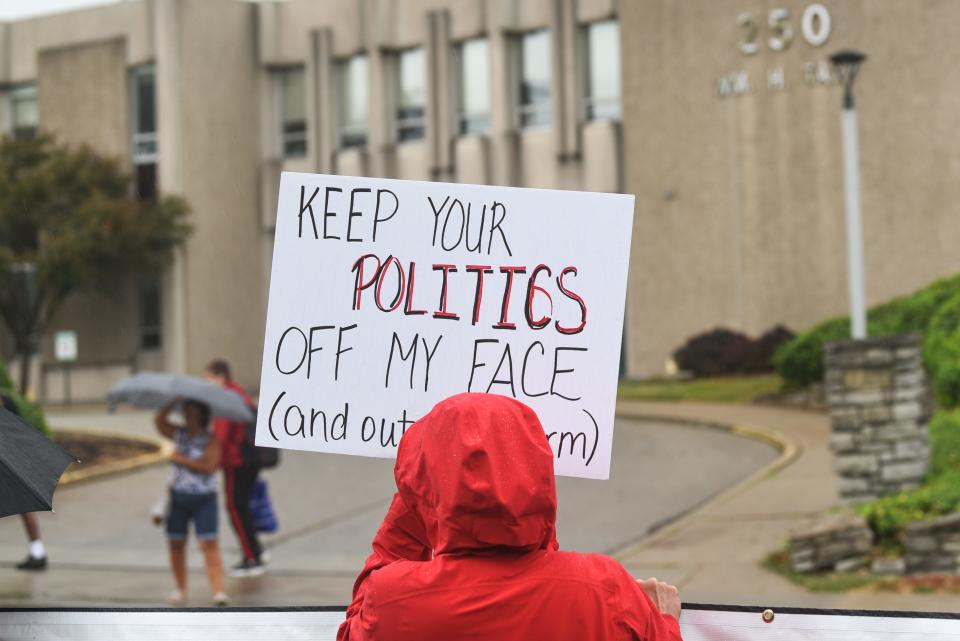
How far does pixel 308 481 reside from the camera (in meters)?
17.8

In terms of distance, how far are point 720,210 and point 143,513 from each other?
50.0 feet

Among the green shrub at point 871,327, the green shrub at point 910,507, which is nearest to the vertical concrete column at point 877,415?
the green shrub at point 910,507

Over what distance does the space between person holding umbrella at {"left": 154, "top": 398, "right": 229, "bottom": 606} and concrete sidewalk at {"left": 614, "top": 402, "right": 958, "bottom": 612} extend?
3258 millimetres

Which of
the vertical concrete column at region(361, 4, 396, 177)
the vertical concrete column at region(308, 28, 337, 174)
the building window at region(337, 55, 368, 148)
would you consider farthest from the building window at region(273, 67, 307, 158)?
the vertical concrete column at region(361, 4, 396, 177)

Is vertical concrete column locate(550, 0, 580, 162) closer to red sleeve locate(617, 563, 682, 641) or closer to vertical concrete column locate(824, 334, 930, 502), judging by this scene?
vertical concrete column locate(824, 334, 930, 502)

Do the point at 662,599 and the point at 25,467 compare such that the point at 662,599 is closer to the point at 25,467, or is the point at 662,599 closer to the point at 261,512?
the point at 25,467

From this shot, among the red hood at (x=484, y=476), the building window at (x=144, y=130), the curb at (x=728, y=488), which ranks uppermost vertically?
the building window at (x=144, y=130)

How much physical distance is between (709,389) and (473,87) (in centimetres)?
1108

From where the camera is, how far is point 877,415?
11414mm

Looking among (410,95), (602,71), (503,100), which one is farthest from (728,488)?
(410,95)

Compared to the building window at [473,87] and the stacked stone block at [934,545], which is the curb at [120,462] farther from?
the building window at [473,87]

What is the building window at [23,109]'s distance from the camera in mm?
37625

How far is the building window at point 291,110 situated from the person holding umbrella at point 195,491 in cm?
2593

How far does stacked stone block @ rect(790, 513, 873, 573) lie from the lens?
33.3 feet
